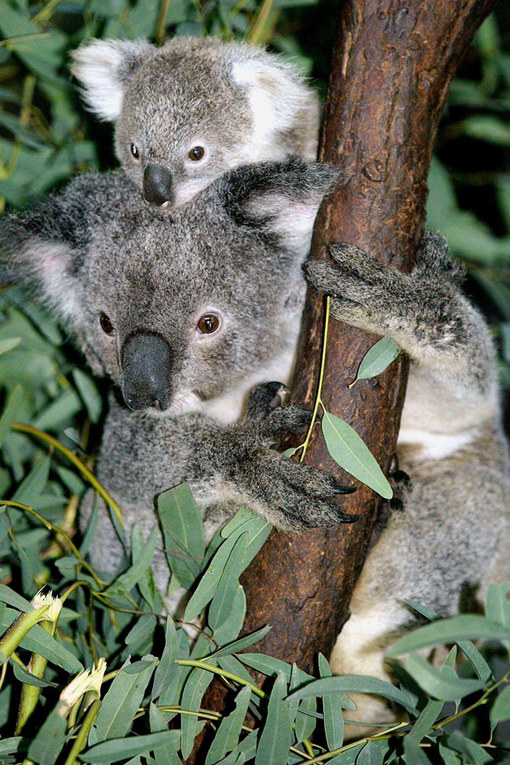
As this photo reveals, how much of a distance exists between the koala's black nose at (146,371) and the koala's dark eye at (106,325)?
0.22 m

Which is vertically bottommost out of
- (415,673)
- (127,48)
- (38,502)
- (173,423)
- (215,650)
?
(38,502)

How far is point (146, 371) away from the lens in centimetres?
196

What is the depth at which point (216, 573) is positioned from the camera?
1.73 metres

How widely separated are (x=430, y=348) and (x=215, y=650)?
984mm

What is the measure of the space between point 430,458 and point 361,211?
1.16 m

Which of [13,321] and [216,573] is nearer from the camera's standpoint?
[216,573]

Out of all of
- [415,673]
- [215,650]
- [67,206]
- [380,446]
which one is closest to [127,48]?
[67,206]

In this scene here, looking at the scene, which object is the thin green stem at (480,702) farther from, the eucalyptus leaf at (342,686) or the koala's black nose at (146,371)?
the koala's black nose at (146,371)

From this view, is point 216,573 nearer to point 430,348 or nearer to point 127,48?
point 430,348

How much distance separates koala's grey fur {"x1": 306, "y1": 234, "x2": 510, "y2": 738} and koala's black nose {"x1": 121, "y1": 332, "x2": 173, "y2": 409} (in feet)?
1.57

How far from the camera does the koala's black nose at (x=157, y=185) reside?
2051mm

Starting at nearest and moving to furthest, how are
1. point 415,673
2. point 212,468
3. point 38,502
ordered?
point 415,673, point 212,468, point 38,502

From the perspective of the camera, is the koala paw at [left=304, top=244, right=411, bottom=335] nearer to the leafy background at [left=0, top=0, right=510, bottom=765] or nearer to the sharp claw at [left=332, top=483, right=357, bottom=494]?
the sharp claw at [left=332, top=483, right=357, bottom=494]

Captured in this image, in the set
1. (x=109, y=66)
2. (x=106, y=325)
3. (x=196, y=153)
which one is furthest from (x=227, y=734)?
(x=109, y=66)
